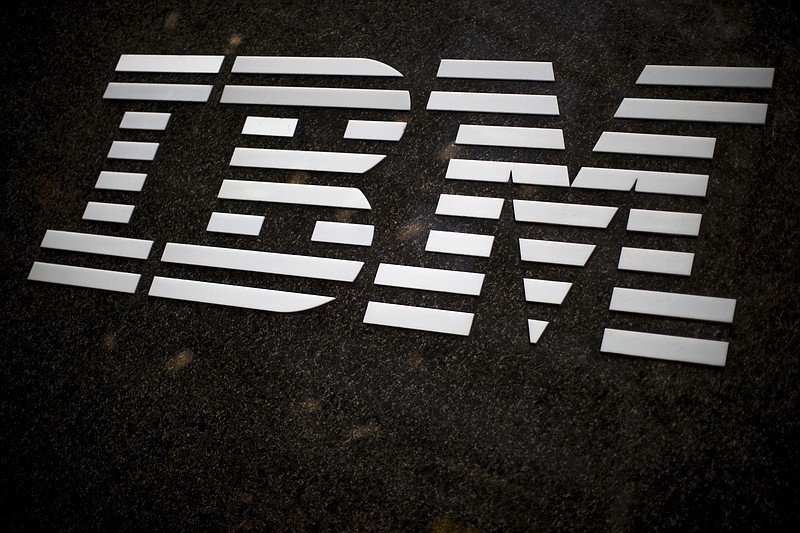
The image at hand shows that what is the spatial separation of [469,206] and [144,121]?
761mm

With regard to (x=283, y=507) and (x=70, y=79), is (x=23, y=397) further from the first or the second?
(x=70, y=79)

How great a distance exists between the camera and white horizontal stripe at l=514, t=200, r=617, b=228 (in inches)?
47.0

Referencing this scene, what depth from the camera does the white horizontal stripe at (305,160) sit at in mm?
1331

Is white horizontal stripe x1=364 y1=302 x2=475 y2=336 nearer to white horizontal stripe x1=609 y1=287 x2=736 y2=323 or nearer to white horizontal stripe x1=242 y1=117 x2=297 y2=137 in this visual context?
white horizontal stripe x1=609 y1=287 x2=736 y2=323

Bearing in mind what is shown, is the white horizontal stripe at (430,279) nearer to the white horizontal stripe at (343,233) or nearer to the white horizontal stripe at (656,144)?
the white horizontal stripe at (343,233)

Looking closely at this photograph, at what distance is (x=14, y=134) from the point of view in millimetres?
1567

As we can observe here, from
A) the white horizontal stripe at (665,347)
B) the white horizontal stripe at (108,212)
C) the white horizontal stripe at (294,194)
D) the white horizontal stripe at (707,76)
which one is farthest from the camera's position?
the white horizontal stripe at (108,212)

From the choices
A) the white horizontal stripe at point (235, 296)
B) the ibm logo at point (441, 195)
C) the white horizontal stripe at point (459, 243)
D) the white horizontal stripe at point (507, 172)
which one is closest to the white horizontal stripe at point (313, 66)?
the ibm logo at point (441, 195)

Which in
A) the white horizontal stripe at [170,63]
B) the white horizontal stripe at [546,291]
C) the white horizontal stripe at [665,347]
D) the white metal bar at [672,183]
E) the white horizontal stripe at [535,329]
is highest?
the white horizontal stripe at [170,63]

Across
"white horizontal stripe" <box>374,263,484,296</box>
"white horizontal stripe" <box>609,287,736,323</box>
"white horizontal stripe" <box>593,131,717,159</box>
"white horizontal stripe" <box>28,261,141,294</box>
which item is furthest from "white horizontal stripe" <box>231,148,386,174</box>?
"white horizontal stripe" <box>609,287,736,323</box>

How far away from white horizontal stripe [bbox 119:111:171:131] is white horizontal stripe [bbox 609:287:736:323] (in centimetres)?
101

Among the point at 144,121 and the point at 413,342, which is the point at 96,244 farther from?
the point at 413,342

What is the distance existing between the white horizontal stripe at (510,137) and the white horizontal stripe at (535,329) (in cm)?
33

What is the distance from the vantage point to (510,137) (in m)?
1.27
